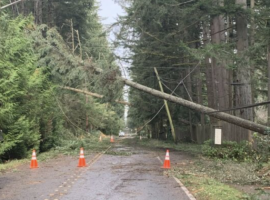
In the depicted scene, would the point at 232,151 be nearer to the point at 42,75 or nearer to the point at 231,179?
the point at 231,179

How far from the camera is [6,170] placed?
39.5 feet

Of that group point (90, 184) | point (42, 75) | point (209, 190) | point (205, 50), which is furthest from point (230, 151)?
point (42, 75)

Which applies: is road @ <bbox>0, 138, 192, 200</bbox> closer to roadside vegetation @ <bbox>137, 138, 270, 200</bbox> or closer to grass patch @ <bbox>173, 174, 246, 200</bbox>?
grass patch @ <bbox>173, 174, 246, 200</bbox>

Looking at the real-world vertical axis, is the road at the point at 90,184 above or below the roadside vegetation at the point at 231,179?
below

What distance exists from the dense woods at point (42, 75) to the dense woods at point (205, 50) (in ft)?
10.0

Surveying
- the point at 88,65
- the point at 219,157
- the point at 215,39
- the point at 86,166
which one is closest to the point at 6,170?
the point at 86,166

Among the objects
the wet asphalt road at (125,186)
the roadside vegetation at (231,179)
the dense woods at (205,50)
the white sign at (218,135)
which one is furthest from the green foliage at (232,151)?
the wet asphalt road at (125,186)

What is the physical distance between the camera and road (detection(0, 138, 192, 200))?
7.77m

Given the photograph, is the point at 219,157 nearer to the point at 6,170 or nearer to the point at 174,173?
the point at 174,173

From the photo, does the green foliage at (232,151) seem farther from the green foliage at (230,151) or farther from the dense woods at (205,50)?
the dense woods at (205,50)

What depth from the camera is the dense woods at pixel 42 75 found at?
14906 millimetres

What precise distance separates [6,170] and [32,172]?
3.76ft

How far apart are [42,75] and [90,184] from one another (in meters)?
12.1

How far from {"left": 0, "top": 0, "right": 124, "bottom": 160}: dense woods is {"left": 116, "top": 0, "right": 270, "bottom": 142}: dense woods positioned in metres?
3.05
